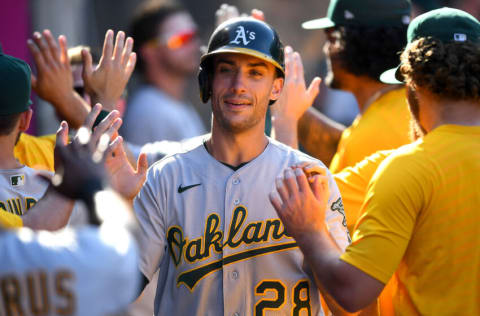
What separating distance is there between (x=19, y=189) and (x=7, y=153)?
0.22 metres

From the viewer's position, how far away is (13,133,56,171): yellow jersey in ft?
14.6

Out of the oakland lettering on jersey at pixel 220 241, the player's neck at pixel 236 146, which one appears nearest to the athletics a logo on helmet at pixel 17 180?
the oakland lettering on jersey at pixel 220 241

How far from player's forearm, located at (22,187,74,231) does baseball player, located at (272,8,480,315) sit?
0.95 m

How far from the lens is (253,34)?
375cm

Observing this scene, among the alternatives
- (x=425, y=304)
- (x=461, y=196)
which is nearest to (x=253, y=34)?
(x=461, y=196)

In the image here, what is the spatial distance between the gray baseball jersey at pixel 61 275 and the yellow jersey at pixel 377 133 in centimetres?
261

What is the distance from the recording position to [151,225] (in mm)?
3561

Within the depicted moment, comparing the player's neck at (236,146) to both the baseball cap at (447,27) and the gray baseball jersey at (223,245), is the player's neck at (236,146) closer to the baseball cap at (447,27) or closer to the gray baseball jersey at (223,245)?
the gray baseball jersey at (223,245)

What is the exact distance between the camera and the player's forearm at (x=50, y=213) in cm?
310

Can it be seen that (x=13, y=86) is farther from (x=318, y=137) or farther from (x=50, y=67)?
(x=318, y=137)

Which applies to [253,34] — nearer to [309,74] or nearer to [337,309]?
[337,309]

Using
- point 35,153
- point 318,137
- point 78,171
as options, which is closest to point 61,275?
point 78,171

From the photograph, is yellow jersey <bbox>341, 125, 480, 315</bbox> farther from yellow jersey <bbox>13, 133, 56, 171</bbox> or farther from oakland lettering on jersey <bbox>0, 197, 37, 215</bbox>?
yellow jersey <bbox>13, 133, 56, 171</bbox>

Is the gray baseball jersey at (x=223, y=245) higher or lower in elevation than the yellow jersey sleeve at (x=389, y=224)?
lower
